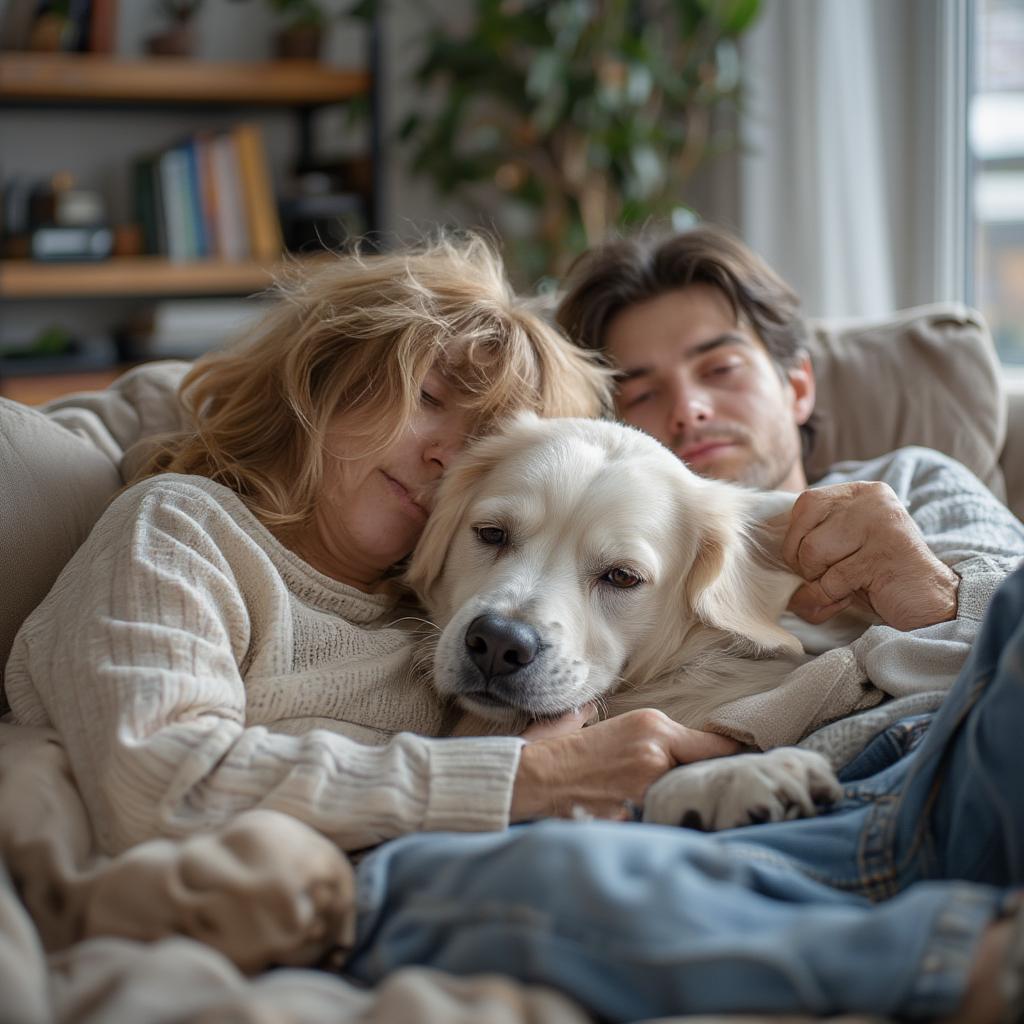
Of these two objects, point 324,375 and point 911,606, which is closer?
point 911,606

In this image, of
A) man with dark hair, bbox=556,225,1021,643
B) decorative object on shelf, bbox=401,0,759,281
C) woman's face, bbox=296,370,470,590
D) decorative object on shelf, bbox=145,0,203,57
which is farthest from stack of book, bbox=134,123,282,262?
woman's face, bbox=296,370,470,590

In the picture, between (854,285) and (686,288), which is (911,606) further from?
(854,285)

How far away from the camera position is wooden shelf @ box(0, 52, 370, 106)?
4.00m

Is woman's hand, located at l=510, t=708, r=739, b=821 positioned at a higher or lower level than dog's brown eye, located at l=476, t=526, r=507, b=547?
lower

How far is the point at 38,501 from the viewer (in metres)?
1.60

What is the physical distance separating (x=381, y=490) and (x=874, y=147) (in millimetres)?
2838

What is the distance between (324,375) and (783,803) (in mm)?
887

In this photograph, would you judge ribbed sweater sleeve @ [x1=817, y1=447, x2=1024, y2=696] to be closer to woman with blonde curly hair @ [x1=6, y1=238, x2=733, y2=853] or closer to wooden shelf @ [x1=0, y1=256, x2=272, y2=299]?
woman with blonde curly hair @ [x1=6, y1=238, x2=733, y2=853]

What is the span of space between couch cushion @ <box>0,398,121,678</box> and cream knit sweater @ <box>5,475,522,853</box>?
0.09m

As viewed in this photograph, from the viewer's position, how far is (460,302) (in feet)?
5.84

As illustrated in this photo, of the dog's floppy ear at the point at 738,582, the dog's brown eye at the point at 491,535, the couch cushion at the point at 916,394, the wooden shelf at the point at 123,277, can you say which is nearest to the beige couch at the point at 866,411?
the couch cushion at the point at 916,394

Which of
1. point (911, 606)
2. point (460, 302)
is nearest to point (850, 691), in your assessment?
point (911, 606)

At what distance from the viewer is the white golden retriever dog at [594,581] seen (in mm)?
1495

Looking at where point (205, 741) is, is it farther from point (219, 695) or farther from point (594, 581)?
point (594, 581)
